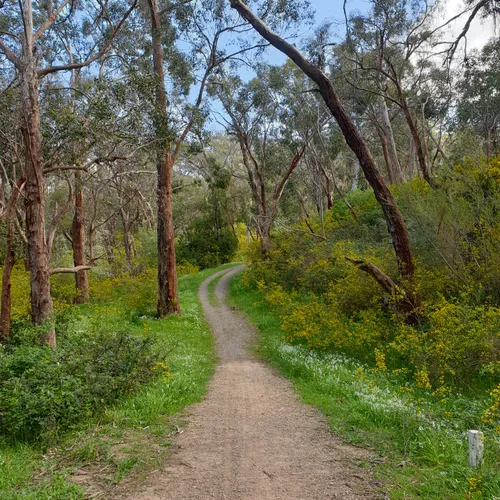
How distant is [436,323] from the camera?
804cm

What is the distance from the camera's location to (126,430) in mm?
5492

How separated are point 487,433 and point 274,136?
69.3 feet

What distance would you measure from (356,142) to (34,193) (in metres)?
6.85

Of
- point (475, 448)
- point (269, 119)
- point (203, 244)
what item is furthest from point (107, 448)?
point (203, 244)

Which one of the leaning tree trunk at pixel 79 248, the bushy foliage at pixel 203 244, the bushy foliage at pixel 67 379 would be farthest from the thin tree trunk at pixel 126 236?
the bushy foliage at pixel 67 379

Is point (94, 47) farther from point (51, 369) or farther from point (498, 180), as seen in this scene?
point (498, 180)

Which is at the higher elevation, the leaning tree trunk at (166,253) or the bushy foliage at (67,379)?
the leaning tree trunk at (166,253)

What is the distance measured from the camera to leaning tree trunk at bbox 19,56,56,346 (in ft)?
26.5

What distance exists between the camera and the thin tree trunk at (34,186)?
807 cm

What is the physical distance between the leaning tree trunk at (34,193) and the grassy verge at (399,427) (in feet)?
16.5

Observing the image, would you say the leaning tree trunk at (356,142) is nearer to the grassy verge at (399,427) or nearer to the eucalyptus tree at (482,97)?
the grassy verge at (399,427)

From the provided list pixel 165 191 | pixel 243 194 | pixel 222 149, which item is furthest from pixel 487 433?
pixel 222 149

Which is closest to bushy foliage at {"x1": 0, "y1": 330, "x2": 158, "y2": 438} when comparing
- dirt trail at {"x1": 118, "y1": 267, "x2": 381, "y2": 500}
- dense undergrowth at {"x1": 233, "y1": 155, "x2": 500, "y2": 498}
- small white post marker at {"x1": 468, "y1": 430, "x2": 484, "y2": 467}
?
dirt trail at {"x1": 118, "y1": 267, "x2": 381, "y2": 500}

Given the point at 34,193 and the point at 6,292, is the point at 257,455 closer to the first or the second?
the point at 34,193
